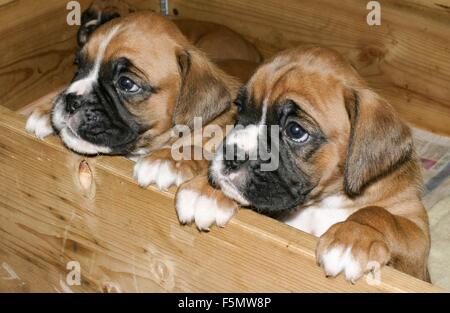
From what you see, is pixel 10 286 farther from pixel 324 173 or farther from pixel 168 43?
pixel 324 173

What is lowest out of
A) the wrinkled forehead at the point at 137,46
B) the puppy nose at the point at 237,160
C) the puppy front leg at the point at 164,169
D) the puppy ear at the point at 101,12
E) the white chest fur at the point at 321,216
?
the white chest fur at the point at 321,216

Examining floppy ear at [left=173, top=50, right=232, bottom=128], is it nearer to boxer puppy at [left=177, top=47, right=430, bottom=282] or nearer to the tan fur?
boxer puppy at [left=177, top=47, right=430, bottom=282]

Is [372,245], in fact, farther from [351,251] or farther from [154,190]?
[154,190]

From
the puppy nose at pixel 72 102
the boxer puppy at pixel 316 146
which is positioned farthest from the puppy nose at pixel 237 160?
the puppy nose at pixel 72 102

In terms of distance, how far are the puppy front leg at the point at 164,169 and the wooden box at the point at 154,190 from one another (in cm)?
4

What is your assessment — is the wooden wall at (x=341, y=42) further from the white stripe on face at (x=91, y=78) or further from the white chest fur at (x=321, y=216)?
the white chest fur at (x=321, y=216)

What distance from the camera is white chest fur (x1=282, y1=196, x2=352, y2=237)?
10.9 feet

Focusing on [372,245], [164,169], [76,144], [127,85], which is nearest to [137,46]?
[127,85]

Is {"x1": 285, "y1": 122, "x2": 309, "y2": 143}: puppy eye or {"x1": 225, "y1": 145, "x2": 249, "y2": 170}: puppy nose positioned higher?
{"x1": 285, "y1": 122, "x2": 309, "y2": 143}: puppy eye

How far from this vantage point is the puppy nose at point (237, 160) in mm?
2887

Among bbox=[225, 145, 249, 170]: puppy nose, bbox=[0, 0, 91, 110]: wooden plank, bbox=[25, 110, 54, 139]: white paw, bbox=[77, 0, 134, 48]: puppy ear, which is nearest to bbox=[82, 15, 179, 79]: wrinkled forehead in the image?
bbox=[25, 110, 54, 139]: white paw

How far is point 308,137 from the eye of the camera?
300 cm

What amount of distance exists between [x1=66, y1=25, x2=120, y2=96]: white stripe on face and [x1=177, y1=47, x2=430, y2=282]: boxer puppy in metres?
0.67

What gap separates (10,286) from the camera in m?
3.82
